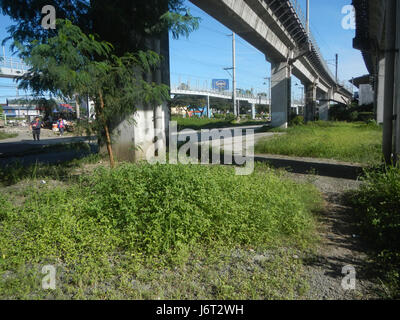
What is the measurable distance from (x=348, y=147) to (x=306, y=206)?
26.1 feet

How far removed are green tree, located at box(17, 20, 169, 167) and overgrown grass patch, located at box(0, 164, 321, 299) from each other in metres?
Answer: 1.85

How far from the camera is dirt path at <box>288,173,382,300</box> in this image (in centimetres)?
276

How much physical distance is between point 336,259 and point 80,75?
4747 mm

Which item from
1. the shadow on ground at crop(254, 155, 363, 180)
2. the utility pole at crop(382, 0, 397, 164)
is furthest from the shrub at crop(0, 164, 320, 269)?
the utility pole at crop(382, 0, 397, 164)

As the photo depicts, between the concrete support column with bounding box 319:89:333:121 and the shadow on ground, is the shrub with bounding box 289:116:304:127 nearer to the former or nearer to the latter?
the shadow on ground

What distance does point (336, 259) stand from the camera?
341 centimetres

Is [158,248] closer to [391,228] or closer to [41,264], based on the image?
[41,264]

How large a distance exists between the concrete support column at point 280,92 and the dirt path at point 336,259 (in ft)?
76.7

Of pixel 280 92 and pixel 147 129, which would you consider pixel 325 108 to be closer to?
pixel 280 92

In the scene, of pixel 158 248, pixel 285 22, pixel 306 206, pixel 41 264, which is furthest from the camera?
pixel 285 22

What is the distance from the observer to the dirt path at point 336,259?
2757mm
